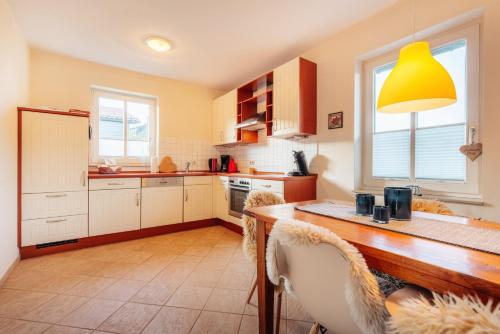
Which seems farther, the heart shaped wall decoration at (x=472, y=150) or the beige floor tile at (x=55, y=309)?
the heart shaped wall decoration at (x=472, y=150)

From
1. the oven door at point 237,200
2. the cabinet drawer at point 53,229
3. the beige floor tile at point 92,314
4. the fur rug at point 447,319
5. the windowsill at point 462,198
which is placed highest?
the windowsill at point 462,198

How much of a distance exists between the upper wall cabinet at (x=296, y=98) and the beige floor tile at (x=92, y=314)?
233 centimetres

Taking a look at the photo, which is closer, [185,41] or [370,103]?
[370,103]

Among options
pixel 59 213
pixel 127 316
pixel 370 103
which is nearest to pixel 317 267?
pixel 127 316

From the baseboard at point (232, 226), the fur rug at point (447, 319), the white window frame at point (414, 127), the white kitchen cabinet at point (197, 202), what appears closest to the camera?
the fur rug at point (447, 319)

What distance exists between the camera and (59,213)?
8.57ft

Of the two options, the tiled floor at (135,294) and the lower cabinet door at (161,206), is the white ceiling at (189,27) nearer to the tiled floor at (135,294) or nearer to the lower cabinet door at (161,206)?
the lower cabinet door at (161,206)

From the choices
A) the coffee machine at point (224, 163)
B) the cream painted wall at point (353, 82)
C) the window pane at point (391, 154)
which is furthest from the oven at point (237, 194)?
the window pane at point (391, 154)

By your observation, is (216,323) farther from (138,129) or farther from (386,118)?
(138,129)

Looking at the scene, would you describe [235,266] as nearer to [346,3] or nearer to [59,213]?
[59,213]

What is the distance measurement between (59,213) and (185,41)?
2414 millimetres

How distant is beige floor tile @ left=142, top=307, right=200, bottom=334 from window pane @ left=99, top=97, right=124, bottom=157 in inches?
106

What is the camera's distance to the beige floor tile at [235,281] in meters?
1.93

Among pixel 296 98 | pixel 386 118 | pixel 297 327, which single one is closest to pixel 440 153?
pixel 386 118
